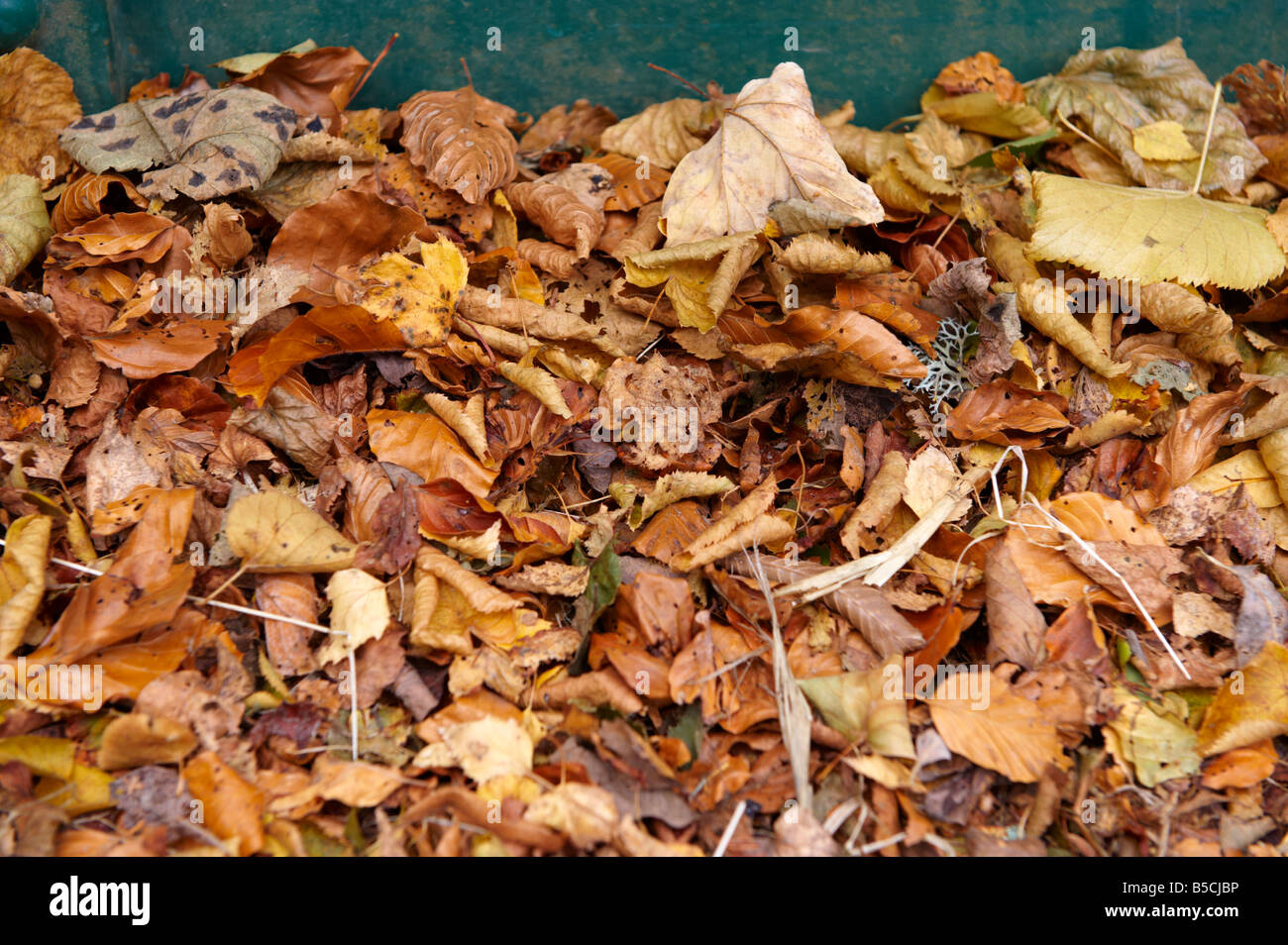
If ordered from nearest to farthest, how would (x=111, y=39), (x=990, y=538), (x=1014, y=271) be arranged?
1. (x=990, y=538)
2. (x=1014, y=271)
3. (x=111, y=39)

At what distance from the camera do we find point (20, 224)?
7.85 feet

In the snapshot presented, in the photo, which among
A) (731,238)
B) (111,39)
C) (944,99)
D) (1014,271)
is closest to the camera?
(731,238)

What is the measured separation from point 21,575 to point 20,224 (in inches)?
43.7

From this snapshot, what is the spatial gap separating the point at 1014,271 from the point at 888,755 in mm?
1523

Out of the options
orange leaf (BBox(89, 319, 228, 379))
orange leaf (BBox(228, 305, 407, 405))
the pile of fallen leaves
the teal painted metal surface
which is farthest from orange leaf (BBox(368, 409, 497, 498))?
the teal painted metal surface

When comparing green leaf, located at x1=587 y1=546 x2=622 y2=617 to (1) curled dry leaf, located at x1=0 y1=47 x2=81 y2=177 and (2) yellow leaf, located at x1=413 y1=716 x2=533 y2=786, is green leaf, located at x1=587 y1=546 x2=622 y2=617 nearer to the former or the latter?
(2) yellow leaf, located at x1=413 y1=716 x2=533 y2=786

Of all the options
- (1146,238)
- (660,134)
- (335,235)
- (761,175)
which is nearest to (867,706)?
(761,175)

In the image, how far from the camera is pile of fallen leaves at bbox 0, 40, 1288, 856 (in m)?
1.77

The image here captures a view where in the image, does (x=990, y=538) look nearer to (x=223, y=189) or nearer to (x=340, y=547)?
(x=340, y=547)

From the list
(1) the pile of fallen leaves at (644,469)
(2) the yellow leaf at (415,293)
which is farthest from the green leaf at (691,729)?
(2) the yellow leaf at (415,293)

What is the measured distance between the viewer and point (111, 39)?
2729mm

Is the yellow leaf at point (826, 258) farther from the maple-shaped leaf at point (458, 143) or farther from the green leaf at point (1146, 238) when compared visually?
the maple-shaped leaf at point (458, 143)

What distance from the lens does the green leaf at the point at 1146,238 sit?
2.47m

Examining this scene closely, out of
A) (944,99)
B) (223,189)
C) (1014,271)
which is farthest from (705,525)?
(944,99)
